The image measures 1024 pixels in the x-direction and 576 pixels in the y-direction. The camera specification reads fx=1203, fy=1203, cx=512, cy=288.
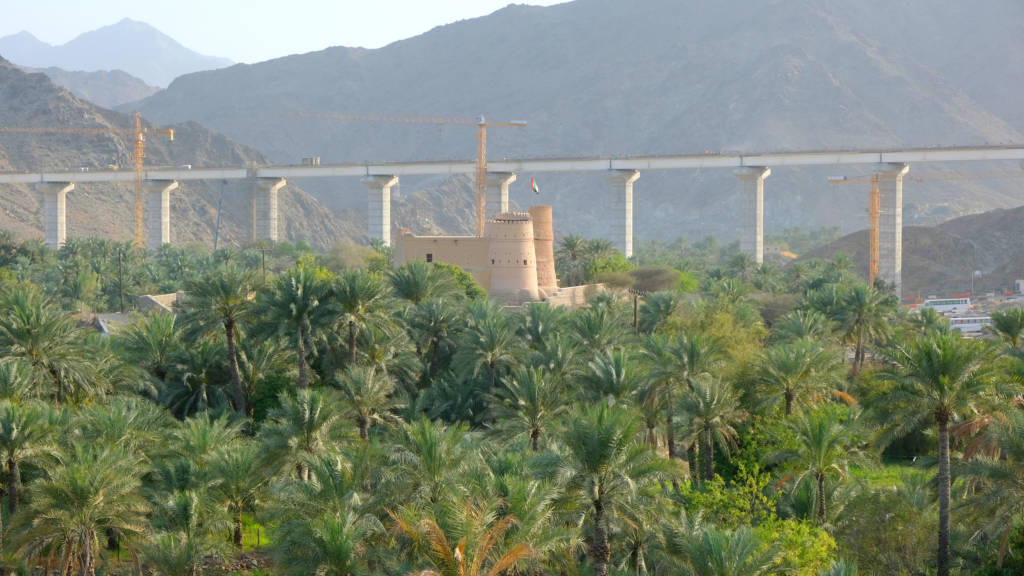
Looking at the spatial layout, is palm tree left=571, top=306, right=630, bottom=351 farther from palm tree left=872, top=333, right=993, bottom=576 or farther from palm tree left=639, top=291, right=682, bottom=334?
palm tree left=872, top=333, right=993, bottom=576

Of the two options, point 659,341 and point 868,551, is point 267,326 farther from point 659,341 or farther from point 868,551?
point 868,551

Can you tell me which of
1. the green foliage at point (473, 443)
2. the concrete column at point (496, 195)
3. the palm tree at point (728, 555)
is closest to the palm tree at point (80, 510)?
the green foliage at point (473, 443)

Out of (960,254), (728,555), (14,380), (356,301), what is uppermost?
(960,254)

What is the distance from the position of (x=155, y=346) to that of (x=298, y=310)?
7337 mm

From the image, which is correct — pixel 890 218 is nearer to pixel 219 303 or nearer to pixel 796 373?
pixel 796 373

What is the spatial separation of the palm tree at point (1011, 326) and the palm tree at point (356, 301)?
68.6 ft

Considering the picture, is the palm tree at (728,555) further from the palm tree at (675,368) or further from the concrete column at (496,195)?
the concrete column at (496,195)

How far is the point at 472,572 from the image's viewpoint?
20188 millimetres

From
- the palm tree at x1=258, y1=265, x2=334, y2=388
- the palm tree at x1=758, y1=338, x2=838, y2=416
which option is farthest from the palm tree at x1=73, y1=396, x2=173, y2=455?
the palm tree at x1=758, y1=338, x2=838, y2=416

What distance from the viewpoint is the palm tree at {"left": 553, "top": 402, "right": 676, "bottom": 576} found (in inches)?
952

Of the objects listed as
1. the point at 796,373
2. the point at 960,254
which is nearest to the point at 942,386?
the point at 796,373

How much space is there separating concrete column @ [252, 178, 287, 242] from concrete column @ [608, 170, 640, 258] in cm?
3490

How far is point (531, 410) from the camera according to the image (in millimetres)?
32781

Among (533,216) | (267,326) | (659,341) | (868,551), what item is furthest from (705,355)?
(533,216)
